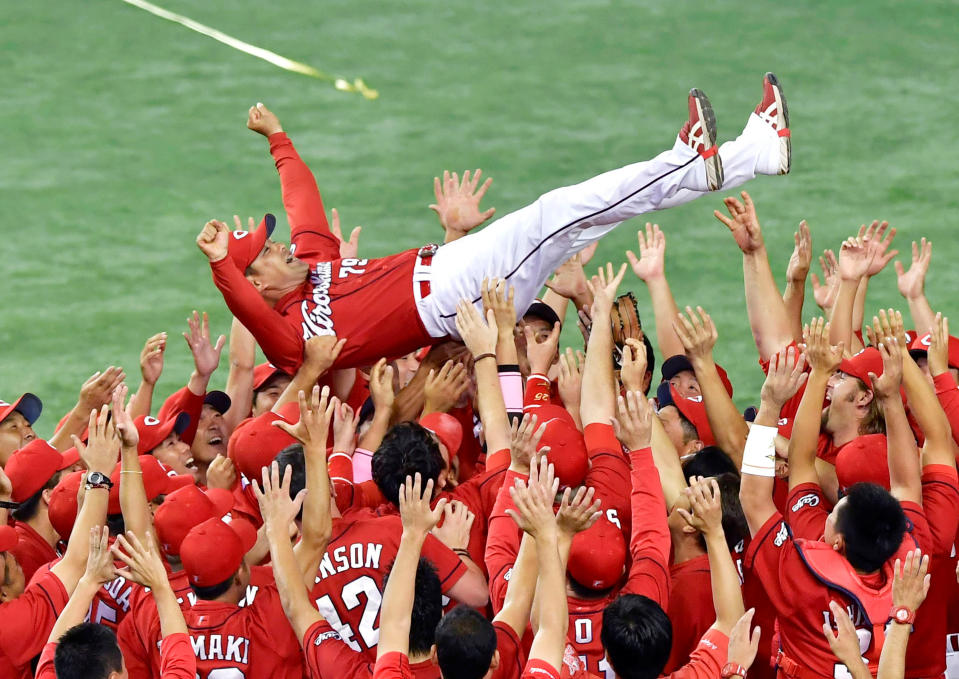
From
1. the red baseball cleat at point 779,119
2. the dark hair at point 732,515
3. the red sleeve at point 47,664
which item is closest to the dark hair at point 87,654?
the red sleeve at point 47,664

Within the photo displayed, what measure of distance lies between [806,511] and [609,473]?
0.74 metres

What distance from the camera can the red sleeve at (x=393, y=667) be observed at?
4.12 meters

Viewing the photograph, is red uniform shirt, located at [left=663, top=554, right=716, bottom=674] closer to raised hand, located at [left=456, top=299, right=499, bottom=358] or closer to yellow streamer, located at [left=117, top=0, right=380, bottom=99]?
raised hand, located at [left=456, top=299, right=499, bottom=358]

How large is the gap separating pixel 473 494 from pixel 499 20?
865cm

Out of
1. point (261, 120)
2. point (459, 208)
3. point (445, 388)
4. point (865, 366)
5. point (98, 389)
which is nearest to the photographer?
point (865, 366)

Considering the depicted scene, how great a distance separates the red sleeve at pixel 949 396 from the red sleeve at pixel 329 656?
2.58 metres

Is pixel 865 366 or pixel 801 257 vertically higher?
pixel 801 257

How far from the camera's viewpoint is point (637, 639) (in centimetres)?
415

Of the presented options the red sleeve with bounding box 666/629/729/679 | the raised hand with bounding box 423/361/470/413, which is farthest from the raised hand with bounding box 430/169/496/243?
the red sleeve with bounding box 666/629/729/679

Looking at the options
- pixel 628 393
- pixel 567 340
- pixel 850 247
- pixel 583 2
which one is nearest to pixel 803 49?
pixel 583 2

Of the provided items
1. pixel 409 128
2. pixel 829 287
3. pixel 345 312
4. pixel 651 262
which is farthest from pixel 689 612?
pixel 409 128

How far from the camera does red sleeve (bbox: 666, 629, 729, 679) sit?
4.31 m

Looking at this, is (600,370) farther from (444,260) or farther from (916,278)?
(916,278)

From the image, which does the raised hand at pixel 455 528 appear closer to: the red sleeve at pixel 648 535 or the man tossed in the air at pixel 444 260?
the red sleeve at pixel 648 535
